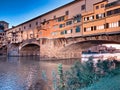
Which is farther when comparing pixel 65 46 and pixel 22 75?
pixel 65 46

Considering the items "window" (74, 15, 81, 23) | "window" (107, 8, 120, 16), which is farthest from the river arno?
"window" (107, 8, 120, 16)

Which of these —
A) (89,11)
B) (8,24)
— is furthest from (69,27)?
(8,24)

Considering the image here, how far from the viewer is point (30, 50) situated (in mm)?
77312

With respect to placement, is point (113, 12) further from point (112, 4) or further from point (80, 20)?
point (80, 20)

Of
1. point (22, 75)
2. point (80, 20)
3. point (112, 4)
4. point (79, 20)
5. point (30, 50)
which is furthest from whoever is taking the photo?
point (30, 50)

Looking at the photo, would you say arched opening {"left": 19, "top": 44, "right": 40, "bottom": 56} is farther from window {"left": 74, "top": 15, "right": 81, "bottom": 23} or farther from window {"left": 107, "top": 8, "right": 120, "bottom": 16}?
window {"left": 107, "top": 8, "right": 120, "bottom": 16}

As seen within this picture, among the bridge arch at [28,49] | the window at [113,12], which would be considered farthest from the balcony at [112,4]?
the bridge arch at [28,49]

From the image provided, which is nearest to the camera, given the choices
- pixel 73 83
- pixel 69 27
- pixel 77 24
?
pixel 73 83

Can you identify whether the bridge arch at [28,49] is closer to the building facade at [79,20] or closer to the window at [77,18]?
the building facade at [79,20]

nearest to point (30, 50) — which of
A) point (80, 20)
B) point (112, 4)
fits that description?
point (80, 20)

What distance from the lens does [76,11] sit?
4278cm

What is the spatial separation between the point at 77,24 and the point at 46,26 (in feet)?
45.0

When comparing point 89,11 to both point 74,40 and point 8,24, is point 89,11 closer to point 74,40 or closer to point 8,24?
point 74,40

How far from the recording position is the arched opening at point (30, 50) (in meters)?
71.7
